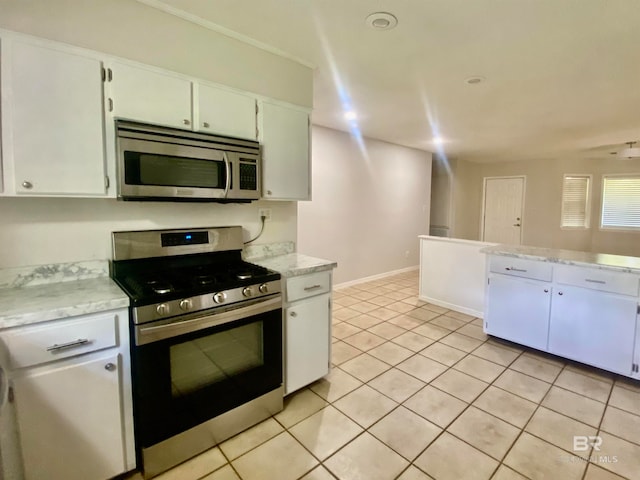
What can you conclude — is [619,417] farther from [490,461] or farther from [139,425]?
[139,425]

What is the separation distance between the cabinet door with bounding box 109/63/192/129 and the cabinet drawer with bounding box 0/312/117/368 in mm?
1040

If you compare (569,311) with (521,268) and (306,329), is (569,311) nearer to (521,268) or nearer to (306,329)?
(521,268)

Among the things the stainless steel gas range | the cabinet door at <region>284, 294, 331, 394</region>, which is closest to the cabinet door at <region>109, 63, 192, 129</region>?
the stainless steel gas range

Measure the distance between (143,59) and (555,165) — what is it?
7.96 metres

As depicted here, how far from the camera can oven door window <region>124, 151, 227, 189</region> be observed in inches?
67.6

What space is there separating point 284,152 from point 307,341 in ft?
4.41

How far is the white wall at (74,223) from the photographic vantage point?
5.41 ft

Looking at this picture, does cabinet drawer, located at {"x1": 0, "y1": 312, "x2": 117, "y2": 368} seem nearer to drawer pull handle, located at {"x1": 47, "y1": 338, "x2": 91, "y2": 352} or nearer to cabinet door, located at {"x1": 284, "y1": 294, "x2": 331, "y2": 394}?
drawer pull handle, located at {"x1": 47, "y1": 338, "x2": 91, "y2": 352}

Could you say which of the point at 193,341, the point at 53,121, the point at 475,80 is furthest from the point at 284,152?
the point at 475,80

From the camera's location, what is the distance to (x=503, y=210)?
770 cm

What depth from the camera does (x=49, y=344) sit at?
132 centimetres

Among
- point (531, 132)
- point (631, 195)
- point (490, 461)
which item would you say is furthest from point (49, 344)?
point (631, 195)

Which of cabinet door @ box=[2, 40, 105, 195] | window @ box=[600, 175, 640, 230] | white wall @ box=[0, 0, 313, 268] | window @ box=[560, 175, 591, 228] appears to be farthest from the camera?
window @ box=[560, 175, 591, 228]

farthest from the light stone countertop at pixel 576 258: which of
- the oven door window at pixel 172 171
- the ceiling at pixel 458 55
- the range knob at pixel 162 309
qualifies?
the range knob at pixel 162 309
